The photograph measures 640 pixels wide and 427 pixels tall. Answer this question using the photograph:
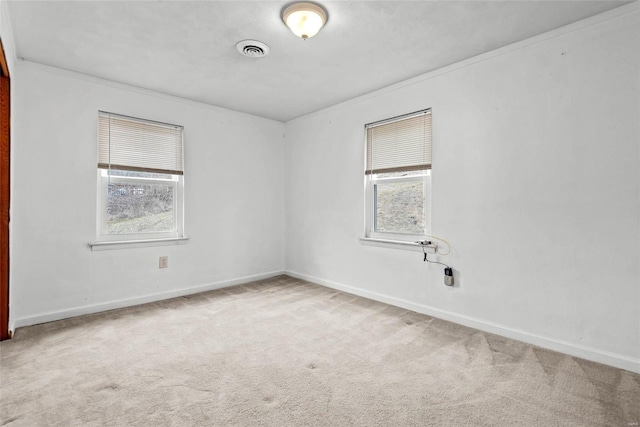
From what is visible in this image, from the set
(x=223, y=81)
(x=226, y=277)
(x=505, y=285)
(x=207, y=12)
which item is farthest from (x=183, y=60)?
(x=505, y=285)

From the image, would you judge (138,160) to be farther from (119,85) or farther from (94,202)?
(119,85)

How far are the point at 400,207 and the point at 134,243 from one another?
2974mm

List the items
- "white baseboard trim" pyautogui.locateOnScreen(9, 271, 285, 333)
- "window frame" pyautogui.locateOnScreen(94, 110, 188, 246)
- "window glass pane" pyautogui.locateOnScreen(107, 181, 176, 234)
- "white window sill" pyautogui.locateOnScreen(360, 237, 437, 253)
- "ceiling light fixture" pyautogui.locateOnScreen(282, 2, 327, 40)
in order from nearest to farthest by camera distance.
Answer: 1. "ceiling light fixture" pyautogui.locateOnScreen(282, 2, 327, 40)
2. "white baseboard trim" pyautogui.locateOnScreen(9, 271, 285, 333)
3. "white window sill" pyautogui.locateOnScreen(360, 237, 437, 253)
4. "window frame" pyautogui.locateOnScreen(94, 110, 188, 246)
5. "window glass pane" pyautogui.locateOnScreen(107, 181, 176, 234)

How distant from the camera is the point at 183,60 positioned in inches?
115

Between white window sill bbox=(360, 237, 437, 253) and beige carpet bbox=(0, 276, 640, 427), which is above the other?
white window sill bbox=(360, 237, 437, 253)

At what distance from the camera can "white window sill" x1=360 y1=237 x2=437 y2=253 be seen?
326 cm

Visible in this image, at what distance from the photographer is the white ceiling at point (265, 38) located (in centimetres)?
219

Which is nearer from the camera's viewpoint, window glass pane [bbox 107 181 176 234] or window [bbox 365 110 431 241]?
window [bbox 365 110 431 241]

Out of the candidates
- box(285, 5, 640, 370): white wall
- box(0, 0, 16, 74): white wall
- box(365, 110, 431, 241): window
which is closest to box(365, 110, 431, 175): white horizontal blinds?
box(365, 110, 431, 241): window

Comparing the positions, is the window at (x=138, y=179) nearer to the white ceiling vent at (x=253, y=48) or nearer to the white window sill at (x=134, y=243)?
the white window sill at (x=134, y=243)

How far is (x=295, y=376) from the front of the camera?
2113 millimetres

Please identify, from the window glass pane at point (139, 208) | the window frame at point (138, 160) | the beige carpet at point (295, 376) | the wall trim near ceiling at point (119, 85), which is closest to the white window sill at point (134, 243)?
the window frame at point (138, 160)

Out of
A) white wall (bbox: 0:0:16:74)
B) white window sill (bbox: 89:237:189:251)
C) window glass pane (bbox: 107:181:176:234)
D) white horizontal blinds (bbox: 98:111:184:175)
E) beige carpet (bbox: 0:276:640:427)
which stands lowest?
beige carpet (bbox: 0:276:640:427)

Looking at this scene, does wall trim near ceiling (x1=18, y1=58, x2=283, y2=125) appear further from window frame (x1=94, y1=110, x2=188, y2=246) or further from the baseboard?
the baseboard
